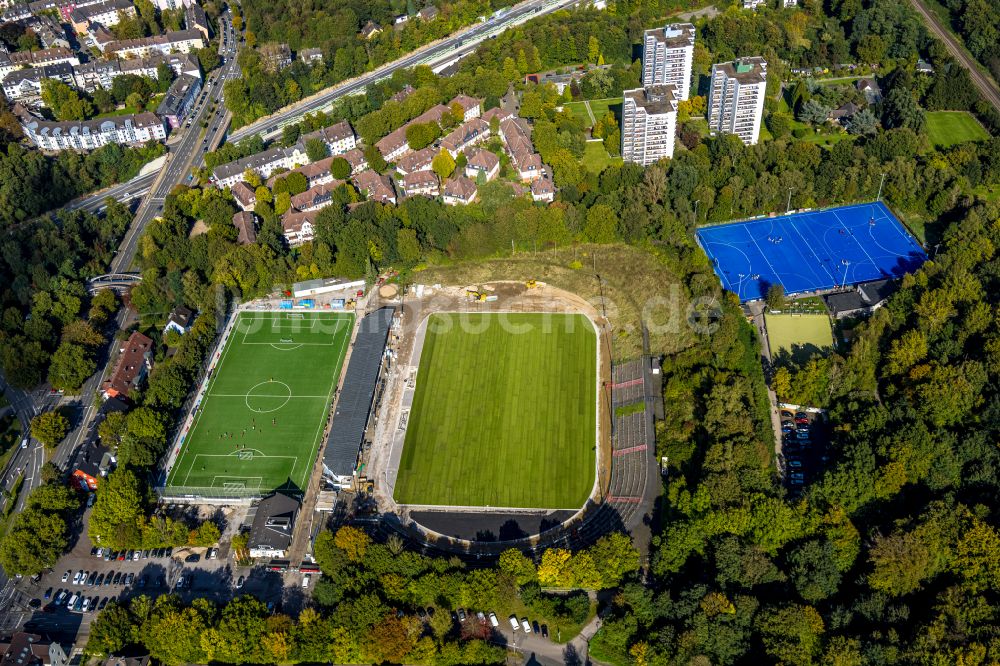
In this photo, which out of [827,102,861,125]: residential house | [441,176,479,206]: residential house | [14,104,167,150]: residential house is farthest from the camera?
[14,104,167,150]: residential house

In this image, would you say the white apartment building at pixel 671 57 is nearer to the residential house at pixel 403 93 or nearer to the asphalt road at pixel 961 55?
the residential house at pixel 403 93

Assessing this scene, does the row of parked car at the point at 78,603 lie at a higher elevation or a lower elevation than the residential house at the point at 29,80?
lower

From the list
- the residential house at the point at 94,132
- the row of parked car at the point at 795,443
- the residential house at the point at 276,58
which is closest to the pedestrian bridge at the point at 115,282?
the residential house at the point at 94,132

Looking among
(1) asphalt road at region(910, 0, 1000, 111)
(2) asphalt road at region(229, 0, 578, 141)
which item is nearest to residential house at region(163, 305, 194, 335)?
(2) asphalt road at region(229, 0, 578, 141)

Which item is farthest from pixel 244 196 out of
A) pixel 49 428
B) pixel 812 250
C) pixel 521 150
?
pixel 812 250

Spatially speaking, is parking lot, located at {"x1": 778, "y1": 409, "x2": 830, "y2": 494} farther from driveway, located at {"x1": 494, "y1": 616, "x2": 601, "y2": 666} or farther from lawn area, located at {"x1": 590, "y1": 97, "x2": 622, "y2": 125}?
lawn area, located at {"x1": 590, "y1": 97, "x2": 622, "y2": 125}

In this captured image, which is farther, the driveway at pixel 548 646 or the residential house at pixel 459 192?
the residential house at pixel 459 192

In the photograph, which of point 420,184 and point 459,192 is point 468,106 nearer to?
point 420,184

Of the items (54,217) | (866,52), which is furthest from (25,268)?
(866,52)
